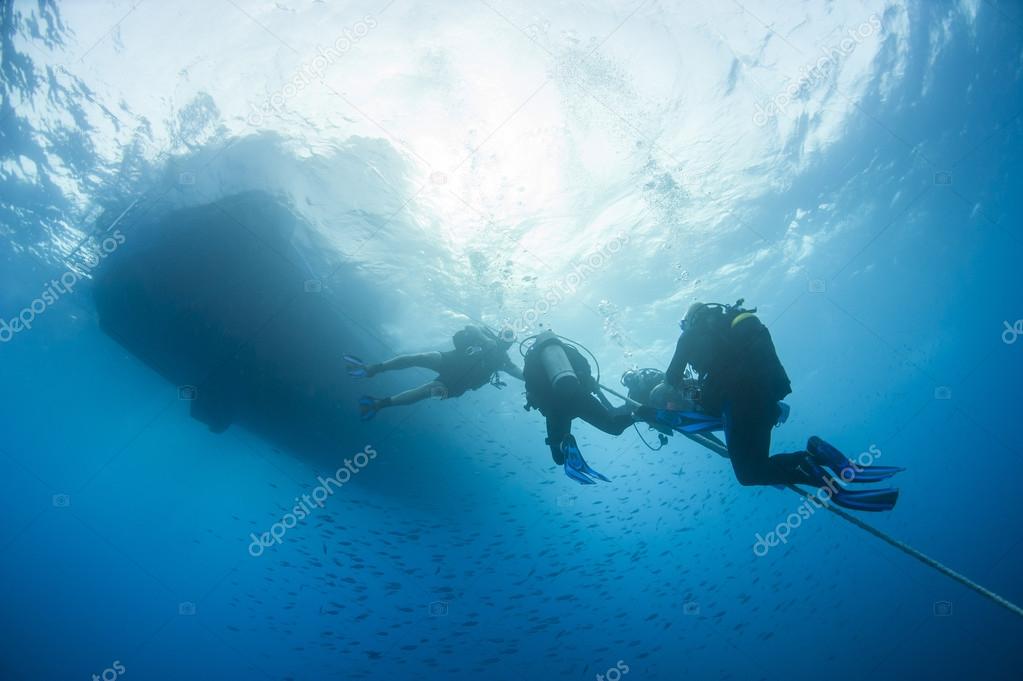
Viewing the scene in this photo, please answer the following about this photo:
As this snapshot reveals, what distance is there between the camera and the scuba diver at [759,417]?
12.7 ft

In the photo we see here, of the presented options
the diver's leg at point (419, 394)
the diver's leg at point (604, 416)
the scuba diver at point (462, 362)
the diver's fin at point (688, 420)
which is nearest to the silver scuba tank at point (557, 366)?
the diver's leg at point (604, 416)

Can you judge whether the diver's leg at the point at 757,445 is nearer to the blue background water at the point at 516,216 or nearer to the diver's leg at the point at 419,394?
the diver's leg at the point at 419,394

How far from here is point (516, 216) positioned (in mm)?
15977

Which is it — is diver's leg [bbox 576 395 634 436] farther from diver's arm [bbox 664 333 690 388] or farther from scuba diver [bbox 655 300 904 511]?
scuba diver [bbox 655 300 904 511]

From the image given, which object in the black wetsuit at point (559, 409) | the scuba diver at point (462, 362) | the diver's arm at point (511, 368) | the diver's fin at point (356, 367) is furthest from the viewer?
the diver's arm at point (511, 368)

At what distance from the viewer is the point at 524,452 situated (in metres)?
27.4

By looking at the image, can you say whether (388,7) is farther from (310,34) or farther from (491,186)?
(491,186)

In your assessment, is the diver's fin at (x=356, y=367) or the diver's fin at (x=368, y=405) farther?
the diver's fin at (x=356, y=367)

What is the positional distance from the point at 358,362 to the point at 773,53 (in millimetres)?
14453

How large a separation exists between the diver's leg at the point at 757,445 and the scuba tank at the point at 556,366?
1616 millimetres

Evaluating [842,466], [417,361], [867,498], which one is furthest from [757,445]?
[417,361]

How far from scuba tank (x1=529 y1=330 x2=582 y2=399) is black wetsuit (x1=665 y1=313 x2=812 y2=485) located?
1.52 metres

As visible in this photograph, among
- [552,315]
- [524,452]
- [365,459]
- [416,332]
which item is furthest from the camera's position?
[524,452]

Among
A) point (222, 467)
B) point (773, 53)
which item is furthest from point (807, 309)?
point (222, 467)
